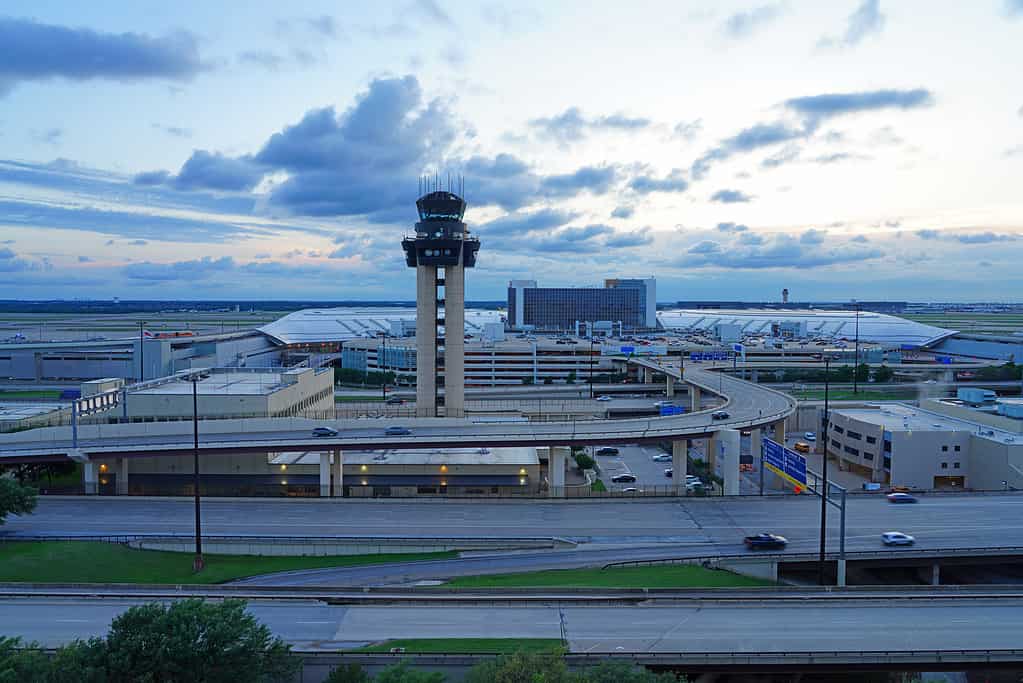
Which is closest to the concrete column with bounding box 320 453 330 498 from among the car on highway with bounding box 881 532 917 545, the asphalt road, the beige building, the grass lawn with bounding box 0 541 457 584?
the grass lawn with bounding box 0 541 457 584

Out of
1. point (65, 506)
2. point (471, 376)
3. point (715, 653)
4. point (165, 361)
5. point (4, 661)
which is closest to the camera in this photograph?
point (4, 661)

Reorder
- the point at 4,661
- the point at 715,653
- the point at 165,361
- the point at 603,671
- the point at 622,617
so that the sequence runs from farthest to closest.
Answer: the point at 165,361, the point at 622,617, the point at 715,653, the point at 603,671, the point at 4,661

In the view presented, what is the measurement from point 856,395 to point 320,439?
7859 centimetres

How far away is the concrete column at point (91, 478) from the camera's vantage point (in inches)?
1716

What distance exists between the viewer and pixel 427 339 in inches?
2606

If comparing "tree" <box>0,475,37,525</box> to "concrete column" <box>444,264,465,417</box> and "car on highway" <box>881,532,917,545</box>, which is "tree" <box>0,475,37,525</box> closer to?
"concrete column" <box>444,264,465,417</box>

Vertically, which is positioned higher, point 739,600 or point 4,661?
point 4,661

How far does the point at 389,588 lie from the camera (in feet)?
89.2

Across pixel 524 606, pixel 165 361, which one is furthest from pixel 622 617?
pixel 165 361

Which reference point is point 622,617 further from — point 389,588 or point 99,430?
point 99,430

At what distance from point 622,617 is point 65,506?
1334 inches

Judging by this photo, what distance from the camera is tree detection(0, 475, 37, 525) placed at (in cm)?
3338

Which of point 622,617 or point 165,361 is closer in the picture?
point 622,617

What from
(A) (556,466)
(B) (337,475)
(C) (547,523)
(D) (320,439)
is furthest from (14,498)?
(A) (556,466)
